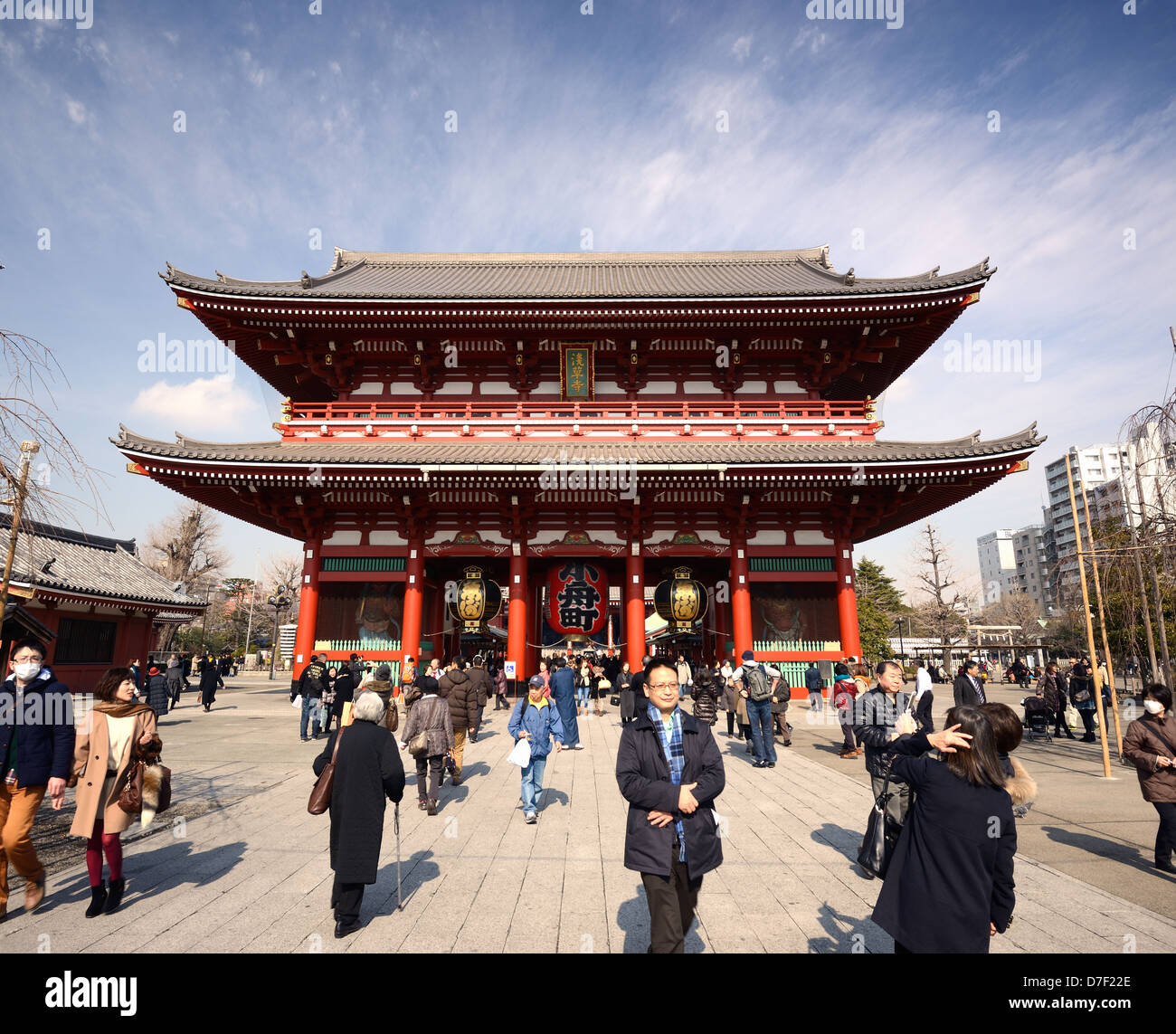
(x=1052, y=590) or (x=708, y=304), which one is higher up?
(x=708, y=304)

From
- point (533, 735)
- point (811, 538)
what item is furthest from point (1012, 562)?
point (533, 735)

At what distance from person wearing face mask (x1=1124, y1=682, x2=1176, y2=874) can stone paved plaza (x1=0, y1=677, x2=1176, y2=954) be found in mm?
305

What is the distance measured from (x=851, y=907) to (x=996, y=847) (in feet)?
8.22

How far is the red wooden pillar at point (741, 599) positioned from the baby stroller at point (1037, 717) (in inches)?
251

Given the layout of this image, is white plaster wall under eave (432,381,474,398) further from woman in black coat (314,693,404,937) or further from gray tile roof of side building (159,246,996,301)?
woman in black coat (314,693,404,937)

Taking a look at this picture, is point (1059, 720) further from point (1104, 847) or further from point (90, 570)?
point (90, 570)

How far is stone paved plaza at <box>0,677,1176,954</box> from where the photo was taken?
419cm

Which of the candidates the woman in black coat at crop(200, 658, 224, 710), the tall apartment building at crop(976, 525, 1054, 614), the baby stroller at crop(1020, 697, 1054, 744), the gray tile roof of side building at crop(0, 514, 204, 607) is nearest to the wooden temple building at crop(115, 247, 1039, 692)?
the woman in black coat at crop(200, 658, 224, 710)

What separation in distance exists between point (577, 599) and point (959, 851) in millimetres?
14996

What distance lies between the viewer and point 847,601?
55.2 feet

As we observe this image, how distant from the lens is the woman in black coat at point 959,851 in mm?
2715

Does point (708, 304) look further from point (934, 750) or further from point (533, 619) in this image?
point (934, 750)

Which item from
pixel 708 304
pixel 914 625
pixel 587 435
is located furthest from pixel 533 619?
pixel 914 625
